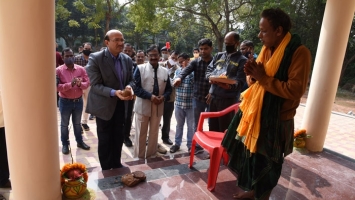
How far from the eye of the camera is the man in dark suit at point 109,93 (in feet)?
10.1

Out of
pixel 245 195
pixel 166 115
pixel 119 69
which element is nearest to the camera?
pixel 245 195

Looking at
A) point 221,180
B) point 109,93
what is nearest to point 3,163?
point 109,93

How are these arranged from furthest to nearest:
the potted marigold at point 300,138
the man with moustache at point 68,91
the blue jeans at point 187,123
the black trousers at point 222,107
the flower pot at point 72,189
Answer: the blue jeans at point 187,123 → the man with moustache at point 68,91 → the potted marigold at point 300,138 → the black trousers at point 222,107 → the flower pot at point 72,189

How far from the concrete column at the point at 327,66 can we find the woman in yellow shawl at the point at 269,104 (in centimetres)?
201

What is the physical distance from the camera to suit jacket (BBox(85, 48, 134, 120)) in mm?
3082

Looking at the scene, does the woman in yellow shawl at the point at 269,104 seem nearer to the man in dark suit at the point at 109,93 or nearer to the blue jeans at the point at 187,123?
the man in dark suit at the point at 109,93

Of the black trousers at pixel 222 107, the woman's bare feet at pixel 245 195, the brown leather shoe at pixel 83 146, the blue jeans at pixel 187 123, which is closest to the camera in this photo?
the woman's bare feet at pixel 245 195

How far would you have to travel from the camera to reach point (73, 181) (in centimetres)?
247

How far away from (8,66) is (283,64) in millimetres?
2133

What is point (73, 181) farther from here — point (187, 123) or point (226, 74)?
point (187, 123)

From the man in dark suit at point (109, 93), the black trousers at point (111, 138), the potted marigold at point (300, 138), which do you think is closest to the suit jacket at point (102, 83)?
the man in dark suit at point (109, 93)

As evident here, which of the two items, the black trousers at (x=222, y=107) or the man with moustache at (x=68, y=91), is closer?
the black trousers at (x=222, y=107)

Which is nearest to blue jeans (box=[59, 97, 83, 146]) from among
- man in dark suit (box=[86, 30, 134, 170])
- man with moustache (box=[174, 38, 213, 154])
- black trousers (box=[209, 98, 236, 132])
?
man in dark suit (box=[86, 30, 134, 170])

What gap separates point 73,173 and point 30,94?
0.94 m
